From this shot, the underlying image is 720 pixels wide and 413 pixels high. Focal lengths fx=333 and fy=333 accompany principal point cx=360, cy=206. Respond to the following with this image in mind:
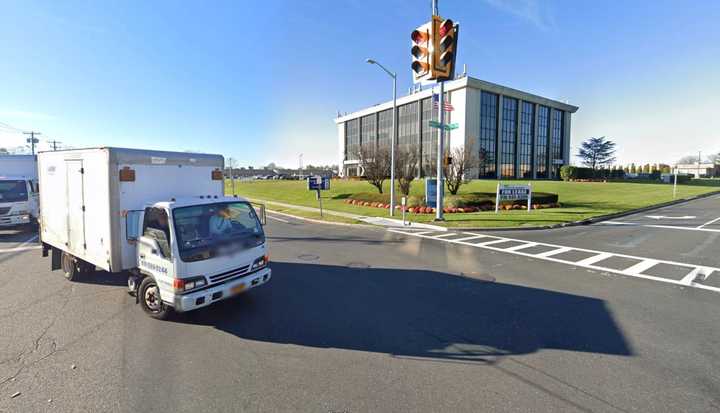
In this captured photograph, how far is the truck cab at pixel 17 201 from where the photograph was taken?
492 inches

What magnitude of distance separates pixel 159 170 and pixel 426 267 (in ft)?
20.0

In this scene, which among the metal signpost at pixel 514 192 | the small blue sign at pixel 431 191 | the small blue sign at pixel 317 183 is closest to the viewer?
the small blue sign at pixel 431 191

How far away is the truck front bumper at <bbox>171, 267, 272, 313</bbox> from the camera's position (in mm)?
4582

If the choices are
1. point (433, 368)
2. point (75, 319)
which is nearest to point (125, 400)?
point (75, 319)

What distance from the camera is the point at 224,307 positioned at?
5648 millimetres

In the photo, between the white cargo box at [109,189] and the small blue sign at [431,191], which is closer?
the white cargo box at [109,189]

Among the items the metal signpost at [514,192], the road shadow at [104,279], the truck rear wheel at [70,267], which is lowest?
the road shadow at [104,279]

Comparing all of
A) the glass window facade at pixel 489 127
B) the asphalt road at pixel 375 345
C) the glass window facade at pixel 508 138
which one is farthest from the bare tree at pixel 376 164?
the glass window facade at pixel 508 138

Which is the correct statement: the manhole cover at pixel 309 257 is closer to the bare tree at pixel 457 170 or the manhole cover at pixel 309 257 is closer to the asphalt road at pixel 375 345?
the asphalt road at pixel 375 345

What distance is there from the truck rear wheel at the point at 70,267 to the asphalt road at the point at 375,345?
25cm

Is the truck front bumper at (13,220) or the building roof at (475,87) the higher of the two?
the building roof at (475,87)

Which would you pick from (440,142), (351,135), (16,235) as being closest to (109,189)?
(16,235)

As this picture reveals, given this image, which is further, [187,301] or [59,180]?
[59,180]

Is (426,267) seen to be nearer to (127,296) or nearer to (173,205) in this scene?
(173,205)
